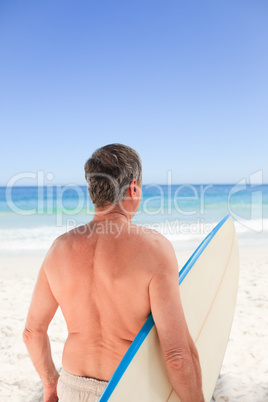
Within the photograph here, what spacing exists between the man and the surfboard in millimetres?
72

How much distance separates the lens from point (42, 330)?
4.17 ft

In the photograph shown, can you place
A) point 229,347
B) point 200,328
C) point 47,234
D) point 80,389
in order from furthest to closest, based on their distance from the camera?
1. point 47,234
2. point 229,347
3. point 200,328
4. point 80,389

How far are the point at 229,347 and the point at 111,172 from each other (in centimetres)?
232

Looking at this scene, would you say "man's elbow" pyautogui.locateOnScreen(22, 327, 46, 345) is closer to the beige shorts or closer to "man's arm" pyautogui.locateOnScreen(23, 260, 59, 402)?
"man's arm" pyautogui.locateOnScreen(23, 260, 59, 402)

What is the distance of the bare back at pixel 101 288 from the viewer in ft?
3.37

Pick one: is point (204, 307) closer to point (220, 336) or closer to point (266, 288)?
point (220, 336)

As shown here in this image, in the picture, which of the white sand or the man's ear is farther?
the white sand

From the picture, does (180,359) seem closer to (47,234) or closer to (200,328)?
(200,328)

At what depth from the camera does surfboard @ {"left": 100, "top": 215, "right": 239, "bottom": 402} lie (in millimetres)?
1092

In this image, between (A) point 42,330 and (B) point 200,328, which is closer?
(A) point 42,330

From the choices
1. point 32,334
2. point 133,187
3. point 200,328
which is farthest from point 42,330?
point 200,328

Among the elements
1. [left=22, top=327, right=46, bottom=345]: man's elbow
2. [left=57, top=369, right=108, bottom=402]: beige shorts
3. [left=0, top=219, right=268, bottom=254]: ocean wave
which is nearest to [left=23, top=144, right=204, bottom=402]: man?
[left=57, top=369, right=108, bottom=402]: beige shorts

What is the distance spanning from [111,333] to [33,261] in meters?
5.82

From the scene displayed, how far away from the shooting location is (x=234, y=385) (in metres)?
2.18
